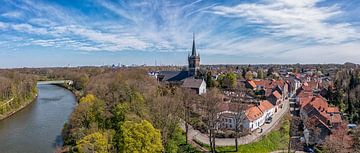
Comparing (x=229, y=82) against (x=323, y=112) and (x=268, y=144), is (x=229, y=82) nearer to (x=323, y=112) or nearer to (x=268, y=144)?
(x=323, y=112)

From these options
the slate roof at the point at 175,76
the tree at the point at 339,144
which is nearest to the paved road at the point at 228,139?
the tree at the point at 339,144

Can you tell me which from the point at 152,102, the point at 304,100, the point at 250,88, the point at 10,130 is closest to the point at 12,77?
the point at 10,130

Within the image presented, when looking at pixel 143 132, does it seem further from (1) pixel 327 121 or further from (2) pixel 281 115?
(2) pixel 281 115

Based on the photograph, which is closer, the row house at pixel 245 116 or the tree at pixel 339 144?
the tree at pixel 339 144

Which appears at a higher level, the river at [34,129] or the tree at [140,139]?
A: the tree at [140,139]

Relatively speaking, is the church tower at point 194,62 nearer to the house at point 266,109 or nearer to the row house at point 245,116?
the house at point 266,109

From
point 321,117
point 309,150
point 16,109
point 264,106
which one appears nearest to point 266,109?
point 264,106

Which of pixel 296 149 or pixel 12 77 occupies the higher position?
pixel 12 77
